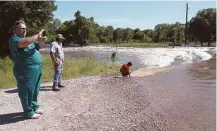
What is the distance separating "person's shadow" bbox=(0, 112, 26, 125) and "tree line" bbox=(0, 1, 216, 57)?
16.2 ft

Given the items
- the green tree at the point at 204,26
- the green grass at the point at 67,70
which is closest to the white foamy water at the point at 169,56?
the green grass at the point at 67,70

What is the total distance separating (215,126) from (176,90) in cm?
467

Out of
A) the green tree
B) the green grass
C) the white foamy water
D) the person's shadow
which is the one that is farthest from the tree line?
the white foamy water

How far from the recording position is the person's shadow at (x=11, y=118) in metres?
7.29

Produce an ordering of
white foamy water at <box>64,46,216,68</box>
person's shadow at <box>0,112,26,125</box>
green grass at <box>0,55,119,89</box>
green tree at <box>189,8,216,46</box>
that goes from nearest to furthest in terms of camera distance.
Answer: person's shadow at <box>0,112,26,125</box>, green grass at <box>0,55,119,89</box>, white foamy water at <box>64,46,216,68</box>, green tree at <box>189,8,216,46</box>

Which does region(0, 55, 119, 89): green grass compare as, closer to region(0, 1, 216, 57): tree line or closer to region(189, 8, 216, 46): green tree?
region(0, 1, 216, 57): tree line

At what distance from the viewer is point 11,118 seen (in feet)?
24.7

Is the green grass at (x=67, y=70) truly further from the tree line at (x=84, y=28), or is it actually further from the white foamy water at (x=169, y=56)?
the white foamy water at (x=169, y=56)

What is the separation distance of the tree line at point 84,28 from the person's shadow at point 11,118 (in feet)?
16.2

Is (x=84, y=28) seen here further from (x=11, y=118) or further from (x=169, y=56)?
(x=11, y=118)

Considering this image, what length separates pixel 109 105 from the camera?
8664 mm

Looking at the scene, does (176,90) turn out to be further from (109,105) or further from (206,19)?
(206,19)

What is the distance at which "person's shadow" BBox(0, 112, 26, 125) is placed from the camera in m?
7.29

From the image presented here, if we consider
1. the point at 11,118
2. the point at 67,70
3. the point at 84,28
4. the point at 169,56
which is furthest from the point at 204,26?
the point at 11,118
